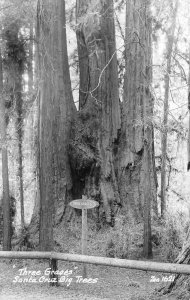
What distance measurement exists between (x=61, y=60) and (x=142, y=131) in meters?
3.12

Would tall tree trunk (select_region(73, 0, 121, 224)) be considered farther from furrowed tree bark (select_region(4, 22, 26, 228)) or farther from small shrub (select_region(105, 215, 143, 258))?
furrowed tree bark (select_region(4, 22, 26, 228))

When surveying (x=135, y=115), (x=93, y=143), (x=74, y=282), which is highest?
(x=135, y=115)

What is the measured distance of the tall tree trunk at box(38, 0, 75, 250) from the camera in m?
11.2

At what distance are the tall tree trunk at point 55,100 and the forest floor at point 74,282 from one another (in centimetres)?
90

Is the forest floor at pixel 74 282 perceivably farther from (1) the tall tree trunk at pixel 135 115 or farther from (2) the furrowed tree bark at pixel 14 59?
(2) the furrowed tree bark at pixel 14 59

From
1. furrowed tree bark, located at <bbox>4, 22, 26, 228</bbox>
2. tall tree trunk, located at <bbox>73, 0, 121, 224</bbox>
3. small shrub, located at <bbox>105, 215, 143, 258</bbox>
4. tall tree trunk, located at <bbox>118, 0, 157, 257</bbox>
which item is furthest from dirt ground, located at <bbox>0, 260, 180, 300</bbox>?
furrowed tree bark, located at <bbox>4, 22, 26, 228</bbox>

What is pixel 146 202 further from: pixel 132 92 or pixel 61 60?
pixel 61 60

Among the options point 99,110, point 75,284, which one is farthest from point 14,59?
point 75,284

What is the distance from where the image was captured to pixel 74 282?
9453 mm

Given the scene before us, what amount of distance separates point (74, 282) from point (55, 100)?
5.29m

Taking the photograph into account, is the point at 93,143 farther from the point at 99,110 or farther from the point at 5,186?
the point at 5,186

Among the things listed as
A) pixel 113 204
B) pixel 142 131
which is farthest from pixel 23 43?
pixel 113 204

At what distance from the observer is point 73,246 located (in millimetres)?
12117

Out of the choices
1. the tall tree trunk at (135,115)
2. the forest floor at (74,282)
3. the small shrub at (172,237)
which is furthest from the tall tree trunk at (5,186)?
the small shrub at (172,237)
